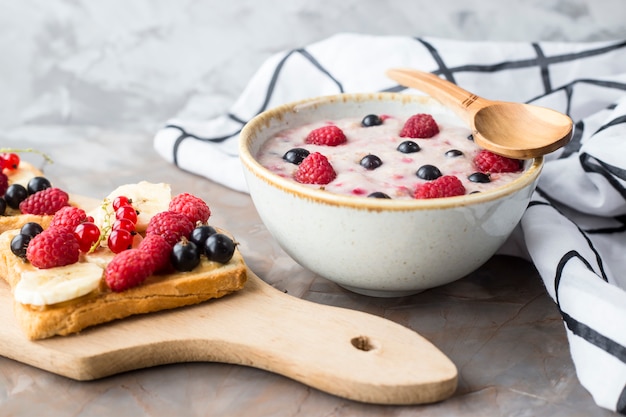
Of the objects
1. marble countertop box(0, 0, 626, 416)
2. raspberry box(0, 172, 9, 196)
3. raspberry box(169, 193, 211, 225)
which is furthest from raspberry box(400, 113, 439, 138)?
raspberry box(0, 172, 9, 196)

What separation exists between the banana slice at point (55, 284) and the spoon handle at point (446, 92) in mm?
941

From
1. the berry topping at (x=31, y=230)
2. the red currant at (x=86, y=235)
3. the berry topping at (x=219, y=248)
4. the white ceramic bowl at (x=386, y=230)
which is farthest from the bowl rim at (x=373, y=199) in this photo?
the berry topping at (x=31, y=230)

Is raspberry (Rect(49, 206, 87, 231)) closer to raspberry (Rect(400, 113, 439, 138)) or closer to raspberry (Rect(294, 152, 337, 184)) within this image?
raspberry (Rect(294, 152, 337, 184))

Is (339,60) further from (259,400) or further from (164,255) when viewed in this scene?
(259,400)

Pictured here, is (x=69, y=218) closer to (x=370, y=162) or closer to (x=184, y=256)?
(x=184, y=256)

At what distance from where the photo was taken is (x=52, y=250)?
1.73 meters

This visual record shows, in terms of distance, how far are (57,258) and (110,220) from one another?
240 mm

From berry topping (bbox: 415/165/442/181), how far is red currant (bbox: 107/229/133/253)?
0.65 meters

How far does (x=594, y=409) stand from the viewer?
1.58m

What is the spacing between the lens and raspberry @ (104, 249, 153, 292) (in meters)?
1.71

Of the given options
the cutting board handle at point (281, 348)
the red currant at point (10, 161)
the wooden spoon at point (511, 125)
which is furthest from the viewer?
the red currant at point (10, 161)

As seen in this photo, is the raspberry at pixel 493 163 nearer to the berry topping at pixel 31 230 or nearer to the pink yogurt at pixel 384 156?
the pink yogurt at pixel 384 156

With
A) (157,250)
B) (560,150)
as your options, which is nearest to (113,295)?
(157,250)

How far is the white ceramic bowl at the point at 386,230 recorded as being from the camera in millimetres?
1673
